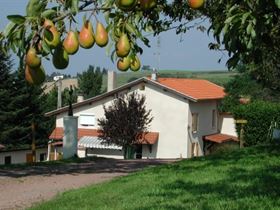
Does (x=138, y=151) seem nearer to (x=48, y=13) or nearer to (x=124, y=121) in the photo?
(x=124, y=121)

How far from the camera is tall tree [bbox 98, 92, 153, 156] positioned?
38.0m

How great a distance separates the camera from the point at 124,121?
3831 centimetres

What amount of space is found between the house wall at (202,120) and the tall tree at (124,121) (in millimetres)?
4916

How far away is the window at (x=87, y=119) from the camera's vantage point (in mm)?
44156

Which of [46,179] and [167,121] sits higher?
[167,121]

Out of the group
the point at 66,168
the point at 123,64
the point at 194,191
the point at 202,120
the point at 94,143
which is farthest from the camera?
the point at 202,120

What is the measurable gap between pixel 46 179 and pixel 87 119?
95.6ft

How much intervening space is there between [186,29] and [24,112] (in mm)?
44725

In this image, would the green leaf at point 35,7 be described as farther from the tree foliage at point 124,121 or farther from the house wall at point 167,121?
the house wall at point 167,121

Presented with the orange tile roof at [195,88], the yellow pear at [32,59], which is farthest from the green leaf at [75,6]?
the orange tile roof at [195,88]

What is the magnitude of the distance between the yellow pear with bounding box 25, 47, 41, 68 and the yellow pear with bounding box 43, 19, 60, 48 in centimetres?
5

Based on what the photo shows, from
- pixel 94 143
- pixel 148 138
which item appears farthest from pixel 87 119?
pixel 148 138

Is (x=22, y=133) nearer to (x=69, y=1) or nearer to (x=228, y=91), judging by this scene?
(x=228, y=91)

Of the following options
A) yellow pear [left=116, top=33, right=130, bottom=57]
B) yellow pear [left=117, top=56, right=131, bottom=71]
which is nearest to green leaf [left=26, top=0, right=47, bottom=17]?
yellow pear [left=116, top=33, right=130, bottom=57]
